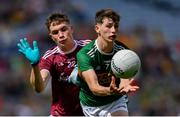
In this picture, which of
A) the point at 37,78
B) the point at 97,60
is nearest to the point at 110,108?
the point at 97,60

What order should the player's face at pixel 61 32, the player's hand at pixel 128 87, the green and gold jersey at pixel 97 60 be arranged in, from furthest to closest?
the player's face at pixel 61 32
the green and gold jersey at pixel 97 60
the player's hand at pixel 128 87

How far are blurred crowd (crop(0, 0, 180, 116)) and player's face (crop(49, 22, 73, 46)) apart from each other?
245 inches

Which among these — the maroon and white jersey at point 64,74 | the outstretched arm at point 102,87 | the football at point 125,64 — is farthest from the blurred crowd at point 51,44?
the football at point 125,64

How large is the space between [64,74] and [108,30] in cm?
126

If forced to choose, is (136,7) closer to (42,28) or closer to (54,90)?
(42,28)

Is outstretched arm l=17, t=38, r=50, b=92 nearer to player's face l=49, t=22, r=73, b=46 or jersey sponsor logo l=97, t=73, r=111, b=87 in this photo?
player's face l=49, t=22, r=73, b=46

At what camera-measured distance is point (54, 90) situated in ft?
29.4

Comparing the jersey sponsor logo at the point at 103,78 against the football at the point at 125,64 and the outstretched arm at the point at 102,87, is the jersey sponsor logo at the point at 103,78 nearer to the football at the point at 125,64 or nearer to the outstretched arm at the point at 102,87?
the outstretched arm at the point at 102,87

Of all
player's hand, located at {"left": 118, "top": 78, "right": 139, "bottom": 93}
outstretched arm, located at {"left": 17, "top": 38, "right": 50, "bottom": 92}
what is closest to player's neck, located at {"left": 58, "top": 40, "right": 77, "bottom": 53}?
outstretched arm, located at {"left": 17, "top": 38, "right": 50, "bottom": 92}

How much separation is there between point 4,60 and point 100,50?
8104 mm

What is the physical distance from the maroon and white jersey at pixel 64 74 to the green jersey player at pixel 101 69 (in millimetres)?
441

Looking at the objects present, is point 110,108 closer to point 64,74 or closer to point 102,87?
point 102,87

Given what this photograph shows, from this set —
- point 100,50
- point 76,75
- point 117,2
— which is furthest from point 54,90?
point 117,2

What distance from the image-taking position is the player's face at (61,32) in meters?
8.43
